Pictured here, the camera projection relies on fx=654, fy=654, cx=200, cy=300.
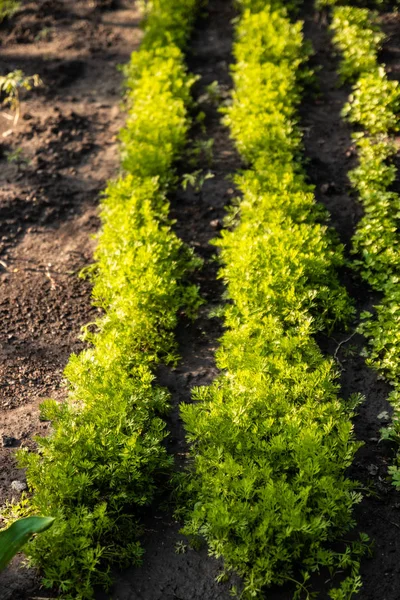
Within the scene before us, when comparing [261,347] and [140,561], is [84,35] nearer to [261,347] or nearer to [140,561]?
[261,347]

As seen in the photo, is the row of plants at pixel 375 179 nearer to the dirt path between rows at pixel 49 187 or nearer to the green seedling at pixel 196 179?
the green seedling at pixel 196 179

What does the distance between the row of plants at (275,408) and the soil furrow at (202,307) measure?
0.15 metres

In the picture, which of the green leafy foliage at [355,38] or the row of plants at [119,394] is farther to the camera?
the green leafy foliage at [355,38]

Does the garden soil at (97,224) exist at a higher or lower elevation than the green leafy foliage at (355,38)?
lower

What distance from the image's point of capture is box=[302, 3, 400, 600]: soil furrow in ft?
13.1

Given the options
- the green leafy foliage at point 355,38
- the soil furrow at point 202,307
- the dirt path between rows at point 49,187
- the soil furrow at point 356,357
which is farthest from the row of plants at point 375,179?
the dirt path between rows at point 49,187

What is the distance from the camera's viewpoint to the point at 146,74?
8.30 metres

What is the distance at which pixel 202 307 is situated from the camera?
5855 mm

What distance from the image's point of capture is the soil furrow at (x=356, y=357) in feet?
13.1

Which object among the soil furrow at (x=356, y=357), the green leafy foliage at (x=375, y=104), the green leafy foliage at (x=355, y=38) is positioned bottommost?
the soil furrow at (x=356, y=357)

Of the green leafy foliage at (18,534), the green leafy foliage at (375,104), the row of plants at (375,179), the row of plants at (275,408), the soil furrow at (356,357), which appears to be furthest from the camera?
the green leafy foliage at (375,104)

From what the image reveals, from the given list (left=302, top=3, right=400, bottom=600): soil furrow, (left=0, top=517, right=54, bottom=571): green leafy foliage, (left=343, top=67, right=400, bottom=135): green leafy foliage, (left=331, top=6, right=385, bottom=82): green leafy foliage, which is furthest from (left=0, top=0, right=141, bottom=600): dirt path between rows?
(left=331, top=6, right=385, bottom=82): green leafy foliage

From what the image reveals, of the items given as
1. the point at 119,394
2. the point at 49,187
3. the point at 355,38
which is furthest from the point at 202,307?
the point at 355,38

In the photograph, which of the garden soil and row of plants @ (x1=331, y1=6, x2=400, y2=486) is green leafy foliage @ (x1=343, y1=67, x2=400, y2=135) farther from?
the garden soil
